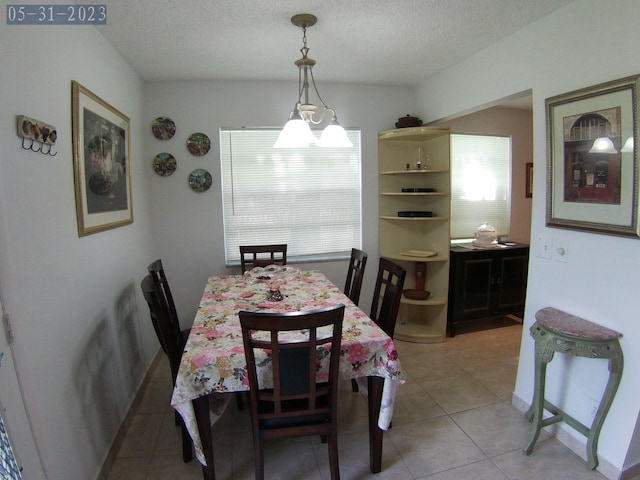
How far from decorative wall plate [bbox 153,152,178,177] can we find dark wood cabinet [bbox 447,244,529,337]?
9.04 ft

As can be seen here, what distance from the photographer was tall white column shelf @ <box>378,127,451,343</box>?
3.35 meters

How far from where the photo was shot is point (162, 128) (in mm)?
3100

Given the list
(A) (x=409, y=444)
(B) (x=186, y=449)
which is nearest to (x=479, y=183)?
(A) (x=409, y=444)

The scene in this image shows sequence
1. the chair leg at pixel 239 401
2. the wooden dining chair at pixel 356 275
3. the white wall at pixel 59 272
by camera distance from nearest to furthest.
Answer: the white wall at pixel 59 272 → the chair leg at pixel 239 401 → the wooden dining chair at pixel 356 275

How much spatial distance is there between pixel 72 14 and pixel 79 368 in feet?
5.90

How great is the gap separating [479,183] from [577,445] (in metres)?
2.69

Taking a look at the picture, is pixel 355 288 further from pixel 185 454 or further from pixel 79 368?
pixel 79 368

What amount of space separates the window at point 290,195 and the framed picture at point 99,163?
96 cm

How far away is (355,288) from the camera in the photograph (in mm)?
2582

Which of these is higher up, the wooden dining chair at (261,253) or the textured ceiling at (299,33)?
the textured ceiling at (299,33)

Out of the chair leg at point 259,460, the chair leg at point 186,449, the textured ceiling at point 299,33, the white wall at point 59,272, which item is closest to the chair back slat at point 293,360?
the chair leg at point 259,460

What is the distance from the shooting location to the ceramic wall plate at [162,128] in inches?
122

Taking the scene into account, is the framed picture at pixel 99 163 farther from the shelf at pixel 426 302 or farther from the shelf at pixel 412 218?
the shelf at pixel 426 302

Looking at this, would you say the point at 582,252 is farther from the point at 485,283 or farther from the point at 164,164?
the point at 164,164
